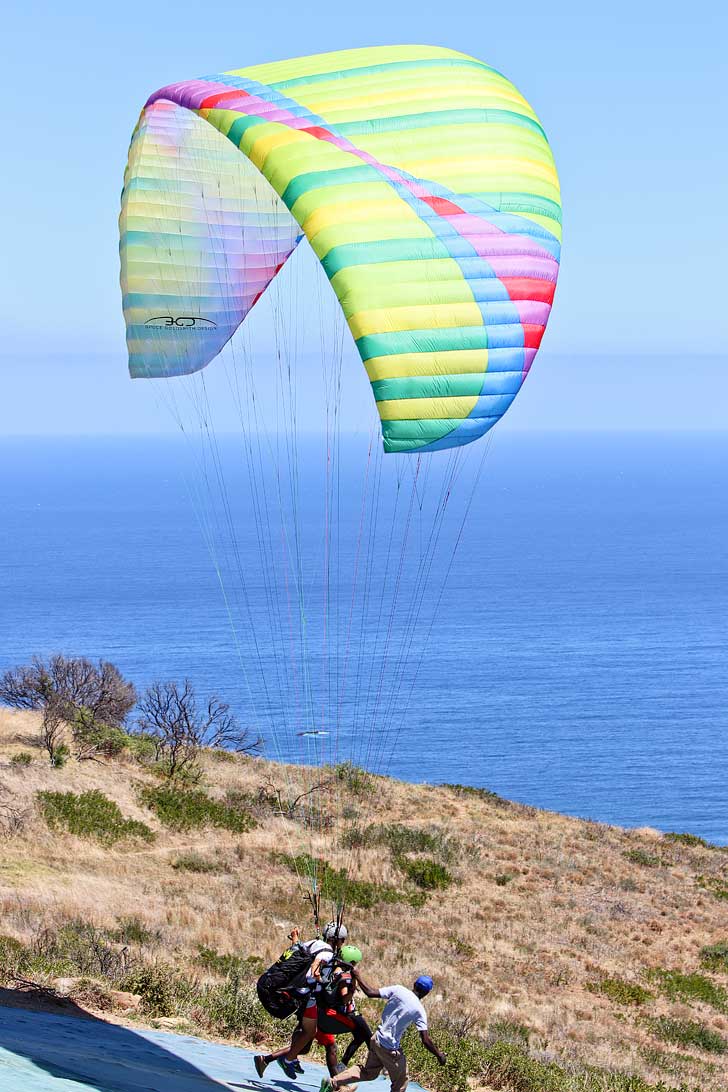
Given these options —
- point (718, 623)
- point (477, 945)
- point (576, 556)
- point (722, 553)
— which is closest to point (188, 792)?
point (477, 945)

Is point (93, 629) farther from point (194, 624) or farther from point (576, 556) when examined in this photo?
point (576, 556)

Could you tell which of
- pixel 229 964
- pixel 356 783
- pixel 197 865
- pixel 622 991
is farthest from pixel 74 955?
pixel 356 783

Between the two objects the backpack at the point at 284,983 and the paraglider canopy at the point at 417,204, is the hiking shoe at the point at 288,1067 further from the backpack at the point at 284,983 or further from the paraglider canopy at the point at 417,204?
the paraglider canopy at the point at 417,204

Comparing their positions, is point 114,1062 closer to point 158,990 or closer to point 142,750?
point 158,990

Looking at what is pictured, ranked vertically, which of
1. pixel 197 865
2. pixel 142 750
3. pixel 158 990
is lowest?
pixel 158 990

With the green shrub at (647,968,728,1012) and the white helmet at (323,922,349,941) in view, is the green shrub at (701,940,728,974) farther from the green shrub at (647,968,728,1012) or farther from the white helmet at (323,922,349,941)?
the white helmet at (323,922,349,941)

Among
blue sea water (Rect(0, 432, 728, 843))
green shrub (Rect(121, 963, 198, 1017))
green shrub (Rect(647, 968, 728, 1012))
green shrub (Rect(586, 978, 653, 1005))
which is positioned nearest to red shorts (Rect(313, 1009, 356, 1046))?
green shrub (Rect(121, 963, 198, 1017))

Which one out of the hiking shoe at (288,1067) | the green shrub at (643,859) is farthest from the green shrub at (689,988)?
the hiking shoe at (288,1067)
